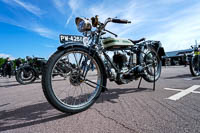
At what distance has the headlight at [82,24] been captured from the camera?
1.81 metres

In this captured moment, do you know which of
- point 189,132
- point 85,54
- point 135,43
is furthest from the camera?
point 135,43

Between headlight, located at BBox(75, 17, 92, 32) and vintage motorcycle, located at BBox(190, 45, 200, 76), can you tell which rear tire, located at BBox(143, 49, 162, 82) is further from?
vintage motorcycle, located at BBox(190, 45, 200, 76)

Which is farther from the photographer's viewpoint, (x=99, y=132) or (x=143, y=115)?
(x=143, y=115)

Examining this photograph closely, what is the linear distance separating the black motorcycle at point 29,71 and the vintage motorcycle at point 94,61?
3958mm

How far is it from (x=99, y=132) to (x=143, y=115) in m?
0.62

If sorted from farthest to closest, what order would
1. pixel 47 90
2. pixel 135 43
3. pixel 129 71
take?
pixel 135 43
pixel 129 71
pixel 47 90

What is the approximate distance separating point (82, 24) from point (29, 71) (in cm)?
491

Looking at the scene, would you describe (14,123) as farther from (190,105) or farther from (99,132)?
(190,105)

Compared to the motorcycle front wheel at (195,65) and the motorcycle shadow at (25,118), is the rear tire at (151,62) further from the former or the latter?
the motorcycle front wheel at (195,65)

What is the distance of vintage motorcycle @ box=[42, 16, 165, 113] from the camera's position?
1472 millimetres

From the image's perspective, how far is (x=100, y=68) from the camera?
74.2 inches

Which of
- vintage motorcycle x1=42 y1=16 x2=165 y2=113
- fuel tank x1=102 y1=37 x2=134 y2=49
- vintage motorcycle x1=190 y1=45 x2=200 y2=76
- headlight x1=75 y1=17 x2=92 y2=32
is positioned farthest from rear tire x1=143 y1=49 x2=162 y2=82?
vintage motorcycle x1=190 y1=45 x2=200 y2=76

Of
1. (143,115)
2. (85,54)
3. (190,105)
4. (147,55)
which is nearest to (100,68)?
(85,54)

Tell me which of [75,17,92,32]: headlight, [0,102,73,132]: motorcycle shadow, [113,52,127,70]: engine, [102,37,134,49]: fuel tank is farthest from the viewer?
[113,52,127,70]: engine
